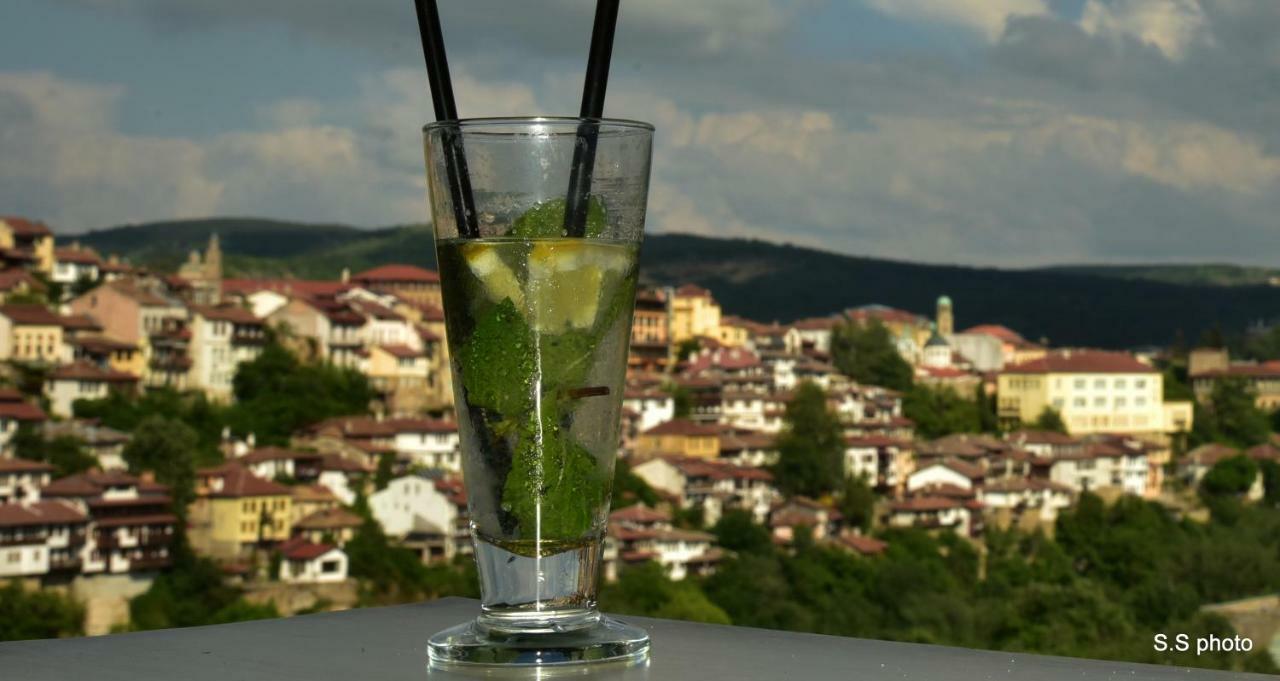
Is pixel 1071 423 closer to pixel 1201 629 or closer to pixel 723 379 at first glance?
pixel 723 379

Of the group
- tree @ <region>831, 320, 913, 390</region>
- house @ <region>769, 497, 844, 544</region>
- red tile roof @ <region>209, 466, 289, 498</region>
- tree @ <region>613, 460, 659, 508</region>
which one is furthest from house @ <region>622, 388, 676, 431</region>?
red tile roof @ <region>209, 466, 289, 498</region>

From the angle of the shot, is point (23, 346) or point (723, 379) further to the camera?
point (723, 379)

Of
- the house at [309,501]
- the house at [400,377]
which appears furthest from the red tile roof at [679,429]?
the house at [309,501]

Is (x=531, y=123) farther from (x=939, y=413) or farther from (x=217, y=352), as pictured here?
(x=939, y=413)

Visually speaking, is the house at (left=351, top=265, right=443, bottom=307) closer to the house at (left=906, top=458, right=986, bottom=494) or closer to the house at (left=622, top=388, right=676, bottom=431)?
the house at (left=622, top=388, right=676, bottom=431)

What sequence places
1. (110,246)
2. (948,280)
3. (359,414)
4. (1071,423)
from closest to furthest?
1. (359,414)
2. (1071,423)
3. (110,246)
4. (948,280)

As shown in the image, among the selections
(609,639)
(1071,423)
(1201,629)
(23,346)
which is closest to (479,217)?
(609,639)

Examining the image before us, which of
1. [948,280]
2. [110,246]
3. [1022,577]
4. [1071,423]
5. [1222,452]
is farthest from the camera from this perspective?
[948,280]
